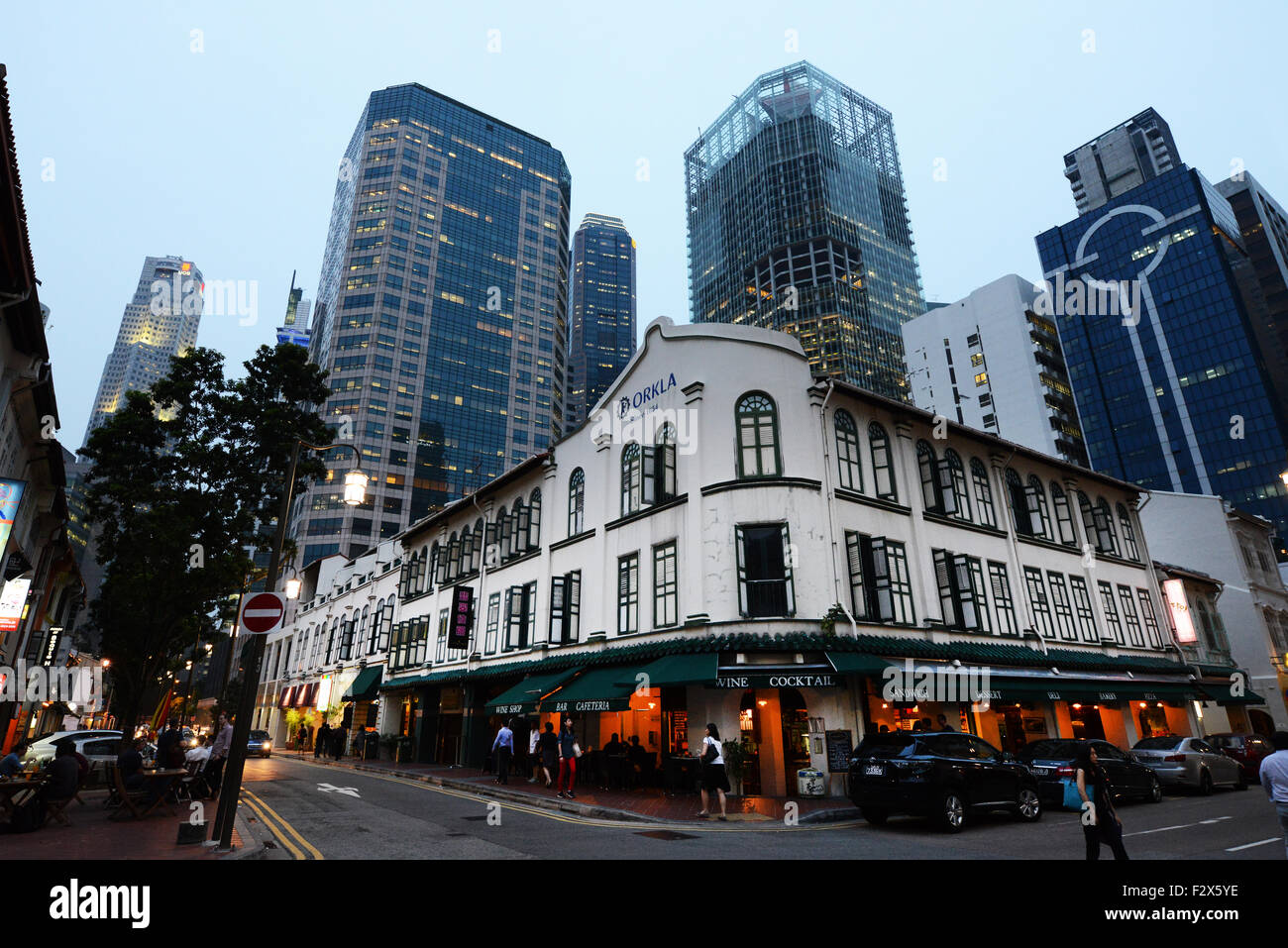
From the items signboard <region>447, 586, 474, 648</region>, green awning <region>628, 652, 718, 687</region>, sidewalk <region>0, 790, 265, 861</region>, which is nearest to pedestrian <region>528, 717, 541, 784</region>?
green awning <region>628, 652, 718, 687</region>

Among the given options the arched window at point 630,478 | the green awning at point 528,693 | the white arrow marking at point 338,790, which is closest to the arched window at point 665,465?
the arched window at point 630,478

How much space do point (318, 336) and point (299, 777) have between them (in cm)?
12106

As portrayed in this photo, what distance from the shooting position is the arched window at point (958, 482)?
22766 millimetres

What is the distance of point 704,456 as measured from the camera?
65.0 feet

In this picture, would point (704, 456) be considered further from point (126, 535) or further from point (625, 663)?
point (126, 535)

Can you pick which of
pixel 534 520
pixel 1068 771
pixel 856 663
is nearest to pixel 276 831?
pixel 856 663

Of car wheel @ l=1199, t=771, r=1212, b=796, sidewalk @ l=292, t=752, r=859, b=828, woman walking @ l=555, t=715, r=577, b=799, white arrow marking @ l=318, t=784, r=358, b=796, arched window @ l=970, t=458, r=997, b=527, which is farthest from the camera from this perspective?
arched window @ l=970, t=458, r=997, b=527

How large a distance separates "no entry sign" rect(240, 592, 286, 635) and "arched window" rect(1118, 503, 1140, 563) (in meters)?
34.1

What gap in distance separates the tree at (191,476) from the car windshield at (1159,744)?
1003 inches

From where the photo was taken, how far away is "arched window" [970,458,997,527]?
24.0 m

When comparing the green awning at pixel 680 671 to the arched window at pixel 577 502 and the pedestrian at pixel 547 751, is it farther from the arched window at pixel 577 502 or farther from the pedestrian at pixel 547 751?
the arched window at pixel 577 502

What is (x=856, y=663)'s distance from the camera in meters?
16.5

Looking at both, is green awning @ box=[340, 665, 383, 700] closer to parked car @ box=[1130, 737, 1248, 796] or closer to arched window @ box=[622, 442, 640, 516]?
arched window @ box=[622, 442, 640, 516]

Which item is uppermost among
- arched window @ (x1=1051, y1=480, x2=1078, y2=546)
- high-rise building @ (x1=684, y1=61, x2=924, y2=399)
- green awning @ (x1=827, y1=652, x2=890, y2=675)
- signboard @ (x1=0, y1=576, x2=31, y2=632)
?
high-rise building @ (x1=684, y1=61, x2=924, y2=399)
